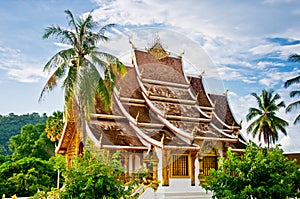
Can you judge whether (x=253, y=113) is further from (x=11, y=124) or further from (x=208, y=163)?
(x=11, y=124)

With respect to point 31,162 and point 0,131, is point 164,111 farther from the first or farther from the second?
point 0,131

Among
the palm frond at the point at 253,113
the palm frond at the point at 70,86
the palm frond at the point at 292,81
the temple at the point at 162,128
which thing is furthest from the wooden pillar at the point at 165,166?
the palm frond at the point at 253,113

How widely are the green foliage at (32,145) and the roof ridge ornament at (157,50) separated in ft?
48.2

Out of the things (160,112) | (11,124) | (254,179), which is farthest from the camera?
(11,124)

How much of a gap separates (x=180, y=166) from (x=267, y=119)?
15.6m

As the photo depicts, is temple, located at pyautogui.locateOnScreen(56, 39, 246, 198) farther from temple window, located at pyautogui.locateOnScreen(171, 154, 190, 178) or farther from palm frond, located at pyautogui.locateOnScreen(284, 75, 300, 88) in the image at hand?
palm frond, located at pyautogui.locateOnScreen(284, 75, 300, 88)

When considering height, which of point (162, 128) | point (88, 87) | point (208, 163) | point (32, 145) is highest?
point (88, 87)

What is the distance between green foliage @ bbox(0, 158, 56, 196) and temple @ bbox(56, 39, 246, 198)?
512 cm

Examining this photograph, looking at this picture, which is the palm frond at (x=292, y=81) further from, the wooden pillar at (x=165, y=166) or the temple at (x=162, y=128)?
the wooden pillar at (x=165, y=166)

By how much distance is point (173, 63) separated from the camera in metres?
19.0

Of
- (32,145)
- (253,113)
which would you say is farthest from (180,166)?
(32,145)

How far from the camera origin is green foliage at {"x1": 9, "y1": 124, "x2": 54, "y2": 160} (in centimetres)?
2948

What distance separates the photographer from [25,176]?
68.0 ft

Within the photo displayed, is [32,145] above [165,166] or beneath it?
above
